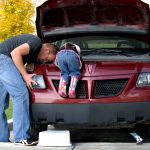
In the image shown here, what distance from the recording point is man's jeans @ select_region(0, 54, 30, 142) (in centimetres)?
556

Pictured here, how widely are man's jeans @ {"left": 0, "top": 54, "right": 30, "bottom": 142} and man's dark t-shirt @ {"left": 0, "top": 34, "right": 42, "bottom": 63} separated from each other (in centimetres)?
10

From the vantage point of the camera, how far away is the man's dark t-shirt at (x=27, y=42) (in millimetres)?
5676

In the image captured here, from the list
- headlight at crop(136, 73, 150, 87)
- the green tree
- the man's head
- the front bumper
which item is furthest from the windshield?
the green tree

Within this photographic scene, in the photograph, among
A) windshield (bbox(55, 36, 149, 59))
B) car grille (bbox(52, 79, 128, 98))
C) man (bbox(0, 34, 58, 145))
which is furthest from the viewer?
windshield (bbox(55, 36, 149, 59))

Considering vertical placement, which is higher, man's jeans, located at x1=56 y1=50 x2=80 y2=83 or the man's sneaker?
man's jeans, located at x1=56 y1=50 x2=80 y2=83

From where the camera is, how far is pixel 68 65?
18.1 ft

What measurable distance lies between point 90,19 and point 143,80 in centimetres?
176

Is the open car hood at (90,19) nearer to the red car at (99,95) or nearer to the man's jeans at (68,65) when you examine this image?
the red car at (99,95)

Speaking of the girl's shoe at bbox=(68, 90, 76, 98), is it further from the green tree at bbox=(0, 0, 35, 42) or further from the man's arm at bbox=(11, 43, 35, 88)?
the green tree at bbox=(0, 0, 35, 42)

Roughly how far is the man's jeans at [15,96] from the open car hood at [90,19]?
46.4 inches

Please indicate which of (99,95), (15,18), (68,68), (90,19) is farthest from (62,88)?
(15,18)

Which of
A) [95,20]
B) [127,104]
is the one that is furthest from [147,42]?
[127,104]

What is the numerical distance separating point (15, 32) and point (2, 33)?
56 centimetres

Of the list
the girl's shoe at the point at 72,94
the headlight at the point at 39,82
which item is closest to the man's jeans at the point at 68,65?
the girl's shoe at the point at 72,94
